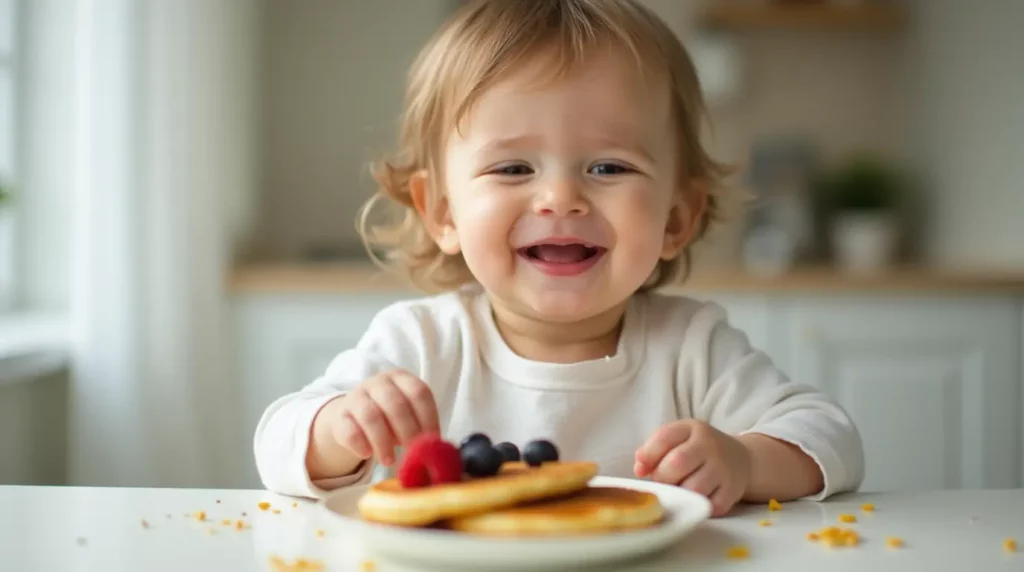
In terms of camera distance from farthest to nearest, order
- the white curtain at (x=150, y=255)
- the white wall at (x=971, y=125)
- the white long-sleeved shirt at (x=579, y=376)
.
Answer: the white wall at (x=971, y=125), the white curtain at (x=150, y=255), the white long-sleeved shirt at (x=579, y=376)

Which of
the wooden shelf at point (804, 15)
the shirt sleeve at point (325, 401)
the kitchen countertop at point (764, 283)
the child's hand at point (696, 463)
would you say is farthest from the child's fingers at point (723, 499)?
the wooden shelf at point (804, 15)

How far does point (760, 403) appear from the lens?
44.6 inches

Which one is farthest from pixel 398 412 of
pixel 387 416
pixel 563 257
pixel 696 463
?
pixel 563 257

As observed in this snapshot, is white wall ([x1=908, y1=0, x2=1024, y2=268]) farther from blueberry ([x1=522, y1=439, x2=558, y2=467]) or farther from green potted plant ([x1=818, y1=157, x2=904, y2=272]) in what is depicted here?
blueberry ([x1=522, y1=439, x2=558, y2=467])

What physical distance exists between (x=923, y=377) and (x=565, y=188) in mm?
1863

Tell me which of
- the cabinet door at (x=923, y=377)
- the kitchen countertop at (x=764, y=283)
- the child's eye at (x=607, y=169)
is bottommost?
the cabinet door at (x=923, y=377)

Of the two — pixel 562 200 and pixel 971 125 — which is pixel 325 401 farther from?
pixel 971 125

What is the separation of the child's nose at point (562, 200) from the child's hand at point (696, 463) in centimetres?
28

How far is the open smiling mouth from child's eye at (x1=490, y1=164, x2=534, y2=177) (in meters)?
0.08

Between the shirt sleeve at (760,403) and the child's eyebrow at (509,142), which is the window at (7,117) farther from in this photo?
the shirt sleeve at (760,403)

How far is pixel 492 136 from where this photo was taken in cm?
114

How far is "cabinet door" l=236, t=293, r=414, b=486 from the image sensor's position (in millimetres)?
2623

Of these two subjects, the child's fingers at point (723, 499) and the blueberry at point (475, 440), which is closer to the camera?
the blueberry at point (475, 440)

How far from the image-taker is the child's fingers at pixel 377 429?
866 millimetres
